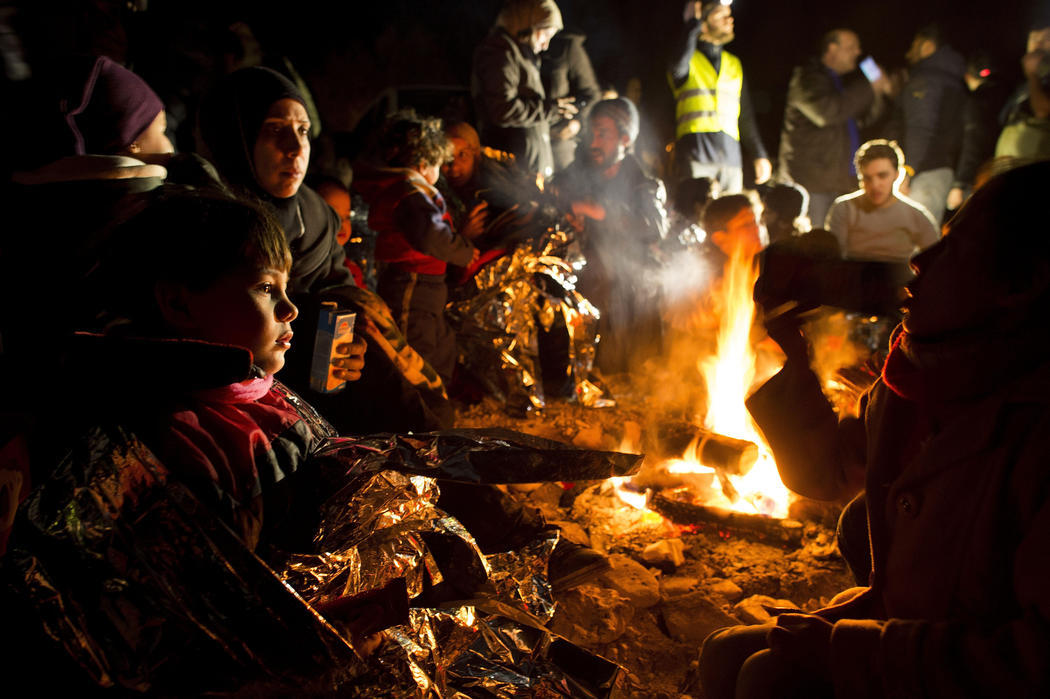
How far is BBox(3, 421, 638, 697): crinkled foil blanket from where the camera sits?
133 cm

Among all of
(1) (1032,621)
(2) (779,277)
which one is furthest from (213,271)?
(1) (1032,621)

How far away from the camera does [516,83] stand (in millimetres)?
5848

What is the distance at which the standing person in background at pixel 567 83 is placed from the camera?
6988 millimetres

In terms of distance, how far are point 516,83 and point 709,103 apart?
3110 millimetres

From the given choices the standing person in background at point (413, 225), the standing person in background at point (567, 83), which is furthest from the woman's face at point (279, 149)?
the standing person in background at point (567, 83)

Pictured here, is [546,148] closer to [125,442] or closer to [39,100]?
[39,100]

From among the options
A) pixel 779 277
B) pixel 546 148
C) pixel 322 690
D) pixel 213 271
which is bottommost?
pixel 322 690

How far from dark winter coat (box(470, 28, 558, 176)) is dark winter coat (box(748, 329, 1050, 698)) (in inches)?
205

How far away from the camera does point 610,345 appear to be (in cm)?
632

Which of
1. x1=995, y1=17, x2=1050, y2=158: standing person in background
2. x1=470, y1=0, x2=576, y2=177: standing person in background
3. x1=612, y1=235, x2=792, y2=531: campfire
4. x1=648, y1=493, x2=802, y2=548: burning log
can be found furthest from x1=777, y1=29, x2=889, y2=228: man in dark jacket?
x1=648, y1=493, x2=802, y2=548: burning log

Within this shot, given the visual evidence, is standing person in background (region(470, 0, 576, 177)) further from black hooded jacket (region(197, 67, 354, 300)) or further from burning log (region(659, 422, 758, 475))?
burning log (region(659, 422, 758, 475))

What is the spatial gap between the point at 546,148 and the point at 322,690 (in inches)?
228

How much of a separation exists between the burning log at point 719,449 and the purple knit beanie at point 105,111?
3.44 metres

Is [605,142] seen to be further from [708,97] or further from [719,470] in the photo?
[719,470]
